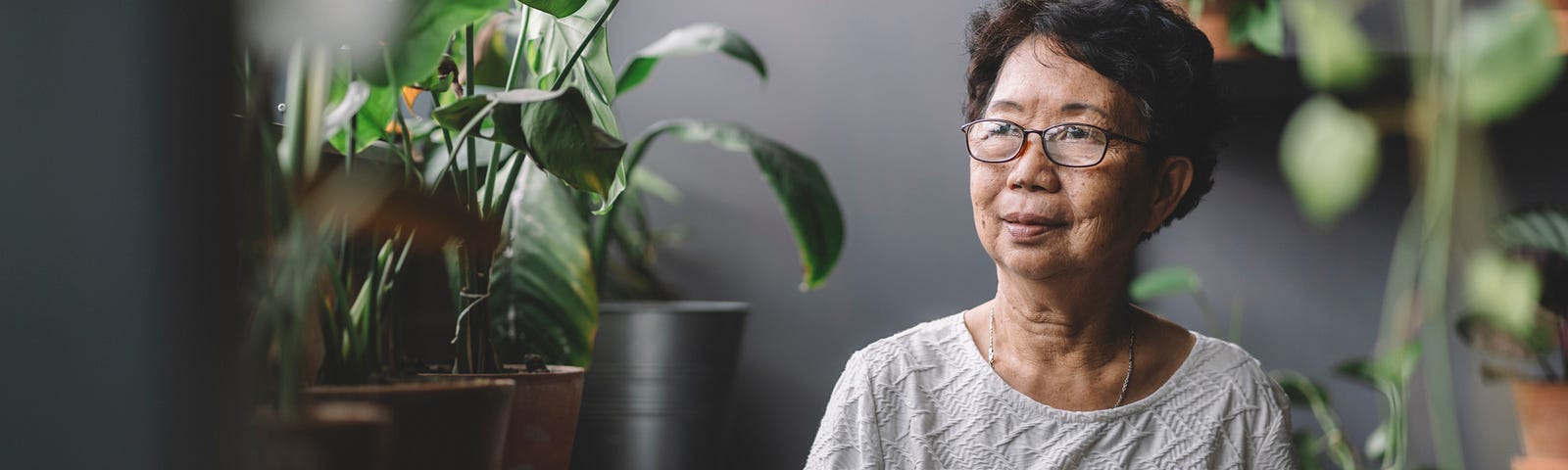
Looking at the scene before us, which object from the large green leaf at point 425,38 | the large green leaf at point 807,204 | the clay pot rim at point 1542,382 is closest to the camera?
the large green leaf at point 425,38

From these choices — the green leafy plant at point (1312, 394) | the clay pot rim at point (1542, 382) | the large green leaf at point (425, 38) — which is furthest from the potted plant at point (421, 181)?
the green leafy plant at point (1312, 394)

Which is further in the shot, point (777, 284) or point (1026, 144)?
point (777, 284)

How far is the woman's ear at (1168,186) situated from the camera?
3.92 feet

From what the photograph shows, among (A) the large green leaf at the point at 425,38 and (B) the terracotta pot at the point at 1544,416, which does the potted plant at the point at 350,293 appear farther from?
(B) the terracotta pot at the point at 1544,416

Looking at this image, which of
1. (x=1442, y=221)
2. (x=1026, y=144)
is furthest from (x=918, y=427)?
(x=1442, y=221)

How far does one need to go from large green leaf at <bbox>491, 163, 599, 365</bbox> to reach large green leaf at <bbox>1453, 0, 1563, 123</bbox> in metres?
0.83

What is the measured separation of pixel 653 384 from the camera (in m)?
1.82

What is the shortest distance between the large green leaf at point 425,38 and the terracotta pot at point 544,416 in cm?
18

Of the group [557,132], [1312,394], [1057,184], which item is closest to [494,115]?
[557,132]

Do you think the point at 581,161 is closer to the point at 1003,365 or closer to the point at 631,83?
the point at 1003,365

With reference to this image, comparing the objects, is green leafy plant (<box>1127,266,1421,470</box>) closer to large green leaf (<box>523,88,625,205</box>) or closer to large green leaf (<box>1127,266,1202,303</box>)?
large green leaf (<box>1127,266,1202,303</box>)

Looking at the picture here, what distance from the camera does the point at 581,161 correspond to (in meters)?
0.60

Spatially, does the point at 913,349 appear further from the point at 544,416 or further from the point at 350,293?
the point at 350,293

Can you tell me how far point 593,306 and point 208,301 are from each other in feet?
3.04
